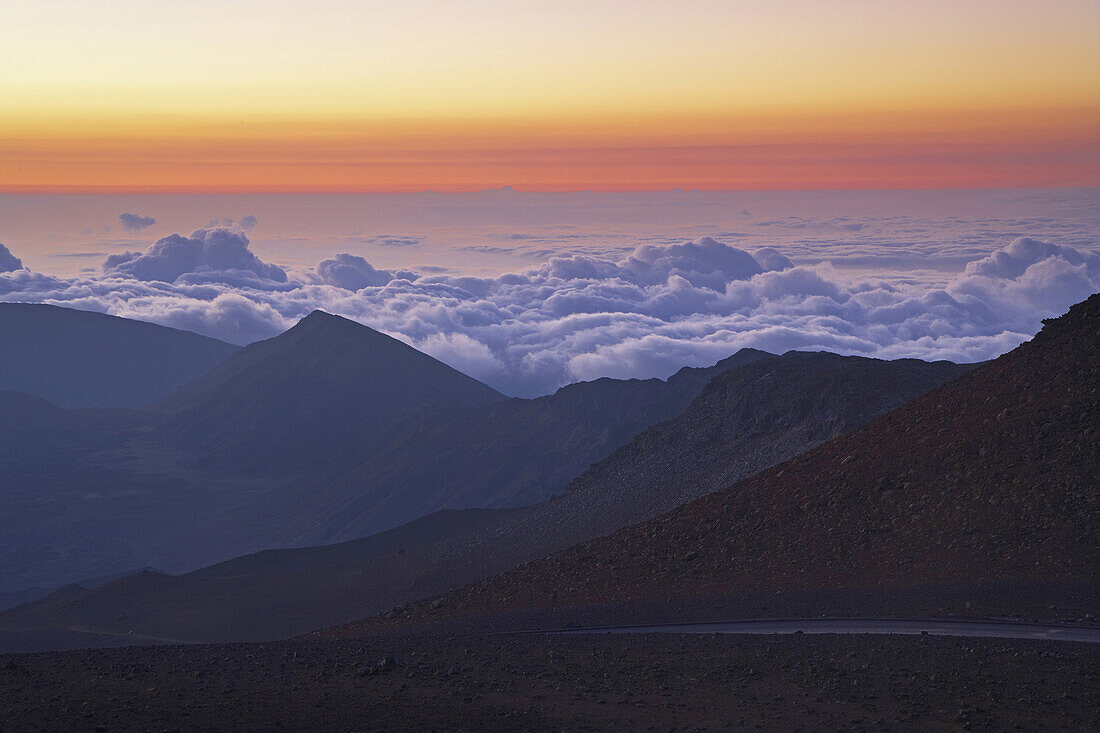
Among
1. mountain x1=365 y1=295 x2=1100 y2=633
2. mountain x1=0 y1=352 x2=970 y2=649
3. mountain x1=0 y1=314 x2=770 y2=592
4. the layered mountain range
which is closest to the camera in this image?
mountain x1=365 y1=295 x2=1100 y2=633

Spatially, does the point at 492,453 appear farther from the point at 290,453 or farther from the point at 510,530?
the point at 510,530

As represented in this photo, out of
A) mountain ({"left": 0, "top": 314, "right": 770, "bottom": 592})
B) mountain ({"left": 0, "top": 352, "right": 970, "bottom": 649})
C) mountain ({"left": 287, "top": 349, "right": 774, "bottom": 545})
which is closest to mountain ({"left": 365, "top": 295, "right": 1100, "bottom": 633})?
mountain ({"left": 0, "top": 352, "right": 970, "bottom": 649})

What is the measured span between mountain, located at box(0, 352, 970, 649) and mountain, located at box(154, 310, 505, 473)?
7287cm

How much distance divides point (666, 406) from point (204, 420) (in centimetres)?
8685

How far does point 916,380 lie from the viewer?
49.6 metres

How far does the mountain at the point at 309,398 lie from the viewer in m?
140

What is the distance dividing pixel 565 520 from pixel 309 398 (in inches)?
4035

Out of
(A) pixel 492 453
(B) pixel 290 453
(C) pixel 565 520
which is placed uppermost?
(B) pixel 290 453

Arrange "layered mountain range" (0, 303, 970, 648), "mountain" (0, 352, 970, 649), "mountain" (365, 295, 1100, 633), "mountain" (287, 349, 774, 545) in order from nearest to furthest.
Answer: "mountain" (365, 295, 1100, 633)
"mountain" (0, 352, 970, 649)
"layered mountain range" (0, 303, 970, 648)
"mountain" (287, 349, 774, 545)

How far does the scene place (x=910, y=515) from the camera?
2950 cm

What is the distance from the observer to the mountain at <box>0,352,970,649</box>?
47.4 metres

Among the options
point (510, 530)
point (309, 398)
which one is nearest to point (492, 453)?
point (309, 398)

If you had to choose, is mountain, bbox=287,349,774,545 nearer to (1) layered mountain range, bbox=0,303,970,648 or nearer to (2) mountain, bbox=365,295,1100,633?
(1) layered mountain range, bbox=0,303,970,648

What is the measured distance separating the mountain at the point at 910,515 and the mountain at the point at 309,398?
319 feet
